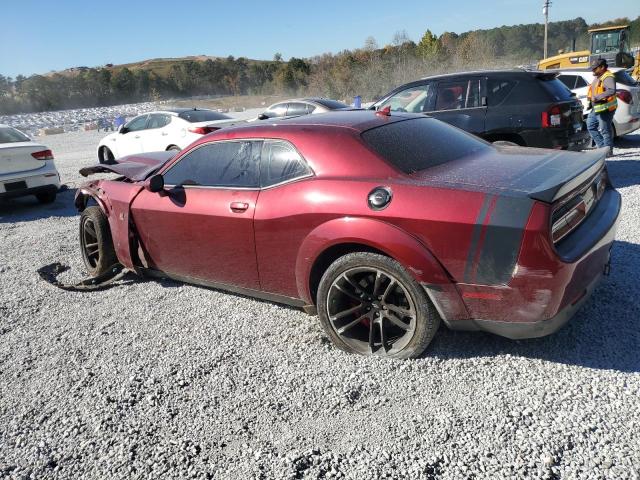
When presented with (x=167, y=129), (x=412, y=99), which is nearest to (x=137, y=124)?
(x=167, y=129)

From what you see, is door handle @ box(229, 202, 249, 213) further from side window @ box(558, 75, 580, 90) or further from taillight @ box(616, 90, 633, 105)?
side window @ box(558, 75, 580, 90)

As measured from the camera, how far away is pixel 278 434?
2574 mm

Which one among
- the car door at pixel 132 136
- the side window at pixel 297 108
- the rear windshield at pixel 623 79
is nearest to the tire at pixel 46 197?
the car door at pixel 132 136

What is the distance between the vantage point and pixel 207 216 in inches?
149

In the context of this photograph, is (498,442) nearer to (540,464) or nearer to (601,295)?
(540,464)

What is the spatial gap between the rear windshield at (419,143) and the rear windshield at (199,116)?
311 inches

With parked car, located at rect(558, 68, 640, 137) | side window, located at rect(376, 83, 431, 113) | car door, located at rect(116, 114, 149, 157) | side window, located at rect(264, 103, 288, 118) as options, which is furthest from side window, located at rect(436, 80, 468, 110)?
car door, located at rect(116, 114, 149, 157)

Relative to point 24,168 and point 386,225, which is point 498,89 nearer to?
point 386,225

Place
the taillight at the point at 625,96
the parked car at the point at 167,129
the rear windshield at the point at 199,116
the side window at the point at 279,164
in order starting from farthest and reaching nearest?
the rear windshield at the point at 199,116
the parked car at the point at 167,129
the taillight at the point at 625,96
the side window at the point at 279,164

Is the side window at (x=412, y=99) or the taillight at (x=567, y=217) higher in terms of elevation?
the side window at (x=412, y=99)

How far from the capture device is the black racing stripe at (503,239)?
252 cm

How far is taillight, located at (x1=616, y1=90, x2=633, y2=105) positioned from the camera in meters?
9.51

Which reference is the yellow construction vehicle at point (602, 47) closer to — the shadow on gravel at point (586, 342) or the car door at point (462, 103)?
the car door at point (462, 103)

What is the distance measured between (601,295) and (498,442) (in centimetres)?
191
